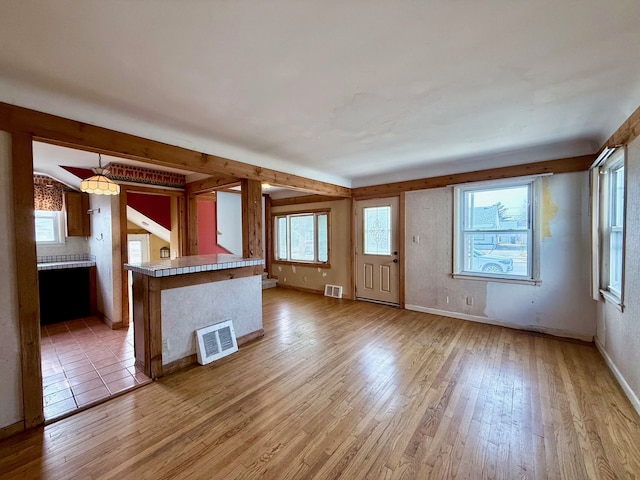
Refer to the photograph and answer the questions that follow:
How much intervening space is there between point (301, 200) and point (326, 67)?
15.4ft

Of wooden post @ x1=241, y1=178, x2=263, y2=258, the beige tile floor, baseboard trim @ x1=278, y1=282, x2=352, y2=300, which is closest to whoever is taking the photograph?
the beige tile floor

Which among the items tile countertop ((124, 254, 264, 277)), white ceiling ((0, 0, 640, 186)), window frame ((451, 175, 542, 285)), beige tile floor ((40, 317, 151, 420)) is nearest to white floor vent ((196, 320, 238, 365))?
beige tile floor ((40, 317, 151, 420))

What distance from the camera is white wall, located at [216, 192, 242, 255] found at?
6.21 metres

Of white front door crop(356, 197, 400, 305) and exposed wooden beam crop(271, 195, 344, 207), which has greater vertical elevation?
exposed wooden beam crop(271, 195, 344, 207)

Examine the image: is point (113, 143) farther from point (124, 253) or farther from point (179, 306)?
point (124, 253)

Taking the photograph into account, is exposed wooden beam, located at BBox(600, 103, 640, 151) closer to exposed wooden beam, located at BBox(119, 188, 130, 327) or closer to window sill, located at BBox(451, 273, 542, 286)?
window sill, located at BBox(451, 273, 542, 286)

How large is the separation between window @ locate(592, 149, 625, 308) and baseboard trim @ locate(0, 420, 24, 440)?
501 cm

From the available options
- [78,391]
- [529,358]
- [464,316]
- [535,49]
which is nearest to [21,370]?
[78,391]

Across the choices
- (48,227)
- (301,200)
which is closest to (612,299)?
(301,200)

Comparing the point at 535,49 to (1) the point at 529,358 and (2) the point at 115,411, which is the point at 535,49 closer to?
(1) the point at 529,358

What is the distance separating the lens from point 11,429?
1.82 metres

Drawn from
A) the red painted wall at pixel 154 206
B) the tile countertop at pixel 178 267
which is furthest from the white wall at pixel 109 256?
the tile countertop at pixel 178 267

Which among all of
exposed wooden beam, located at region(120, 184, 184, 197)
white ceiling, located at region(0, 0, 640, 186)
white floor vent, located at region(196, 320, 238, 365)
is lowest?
white floor vent, located at region(196, 320, 238, 365)

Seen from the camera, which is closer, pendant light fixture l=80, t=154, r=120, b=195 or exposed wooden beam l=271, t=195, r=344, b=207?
pendant light fixture l=80, t=154, r=120, b=195
